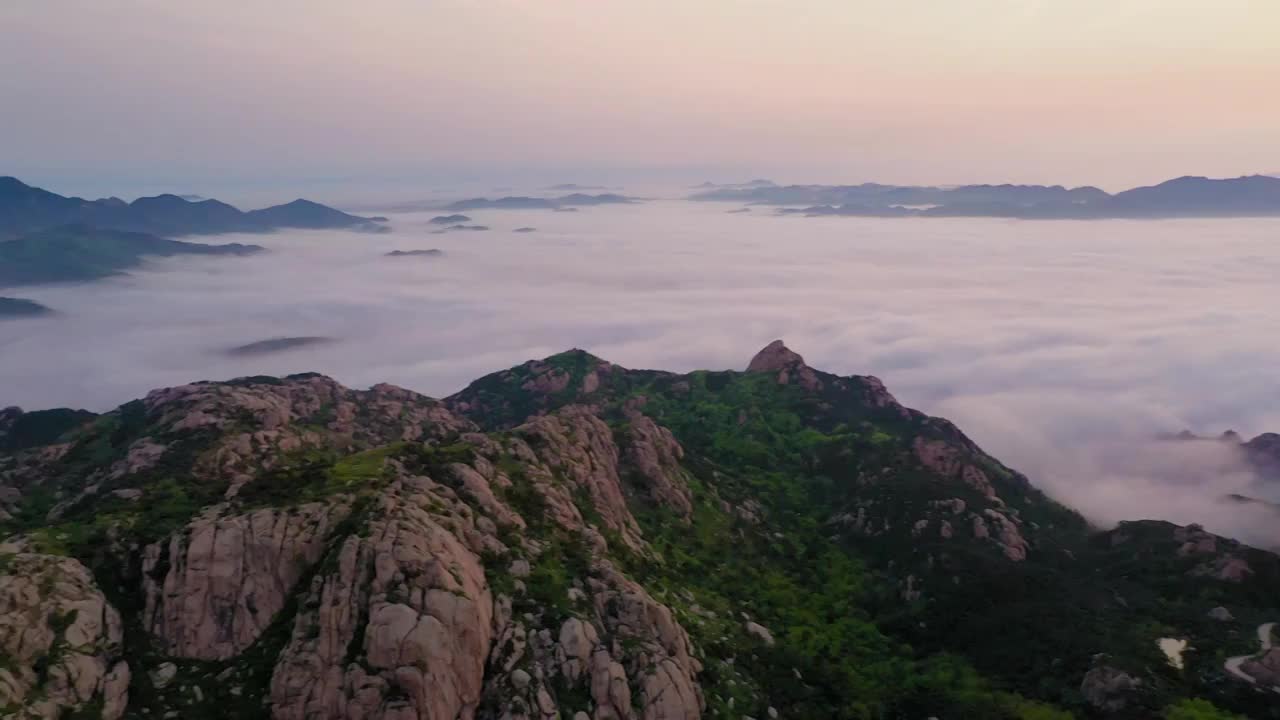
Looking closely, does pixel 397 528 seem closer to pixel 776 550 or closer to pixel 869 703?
pixel 869 703

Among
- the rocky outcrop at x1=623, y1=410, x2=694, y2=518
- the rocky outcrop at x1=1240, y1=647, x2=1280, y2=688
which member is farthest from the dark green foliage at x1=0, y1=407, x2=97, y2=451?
the rocky outcrop at x1=1240, y1=647, x2=1280, y2=688

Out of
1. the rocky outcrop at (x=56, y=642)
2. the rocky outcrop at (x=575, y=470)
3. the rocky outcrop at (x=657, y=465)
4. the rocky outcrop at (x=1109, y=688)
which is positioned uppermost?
the rocky outcrop at (x=56, y=642)

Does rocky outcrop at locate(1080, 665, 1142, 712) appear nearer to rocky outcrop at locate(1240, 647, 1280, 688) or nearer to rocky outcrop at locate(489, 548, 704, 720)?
rocky outcrop at locate(1240, 647, 1280, 688)

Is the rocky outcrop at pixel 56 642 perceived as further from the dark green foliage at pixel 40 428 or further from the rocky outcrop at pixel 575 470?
the dark green foliage at pixel 40 428

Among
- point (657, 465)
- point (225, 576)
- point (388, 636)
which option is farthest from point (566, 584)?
point (657, 465)

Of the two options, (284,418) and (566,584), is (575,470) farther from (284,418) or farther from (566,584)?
(284,418)

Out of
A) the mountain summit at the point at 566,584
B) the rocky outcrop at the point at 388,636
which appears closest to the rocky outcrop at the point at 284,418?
the mountain summit at the point at 566,584
